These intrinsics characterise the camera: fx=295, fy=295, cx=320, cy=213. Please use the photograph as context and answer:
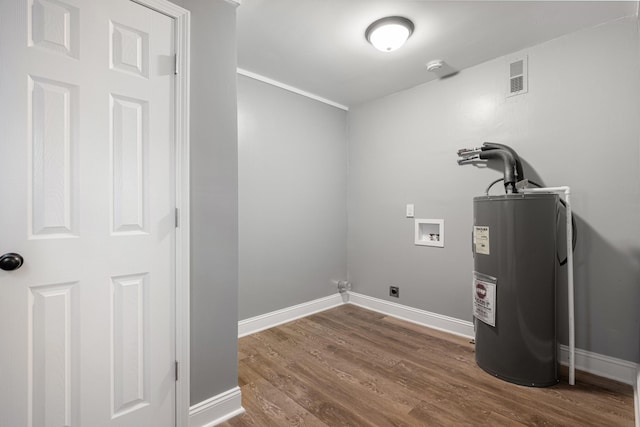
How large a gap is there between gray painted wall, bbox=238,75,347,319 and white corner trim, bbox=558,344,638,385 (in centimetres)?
224

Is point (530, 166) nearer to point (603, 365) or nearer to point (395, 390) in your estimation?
point (603, 365)

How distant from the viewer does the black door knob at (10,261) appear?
112 centimetres

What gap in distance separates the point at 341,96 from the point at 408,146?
1.00 m

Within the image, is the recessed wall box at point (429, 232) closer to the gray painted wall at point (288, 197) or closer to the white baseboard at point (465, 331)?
the white baseboard at point (465, 331)

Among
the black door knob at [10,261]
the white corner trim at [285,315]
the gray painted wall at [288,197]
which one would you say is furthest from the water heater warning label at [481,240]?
the black door knob at [10,261]

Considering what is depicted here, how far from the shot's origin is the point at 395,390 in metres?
1.95

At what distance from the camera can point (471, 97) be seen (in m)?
2.78

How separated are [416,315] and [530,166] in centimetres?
178

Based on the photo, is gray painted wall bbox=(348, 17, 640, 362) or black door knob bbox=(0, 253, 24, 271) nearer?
black door knob bbox=(0, 253, 24, 271)

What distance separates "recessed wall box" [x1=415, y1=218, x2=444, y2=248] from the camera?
117 inches

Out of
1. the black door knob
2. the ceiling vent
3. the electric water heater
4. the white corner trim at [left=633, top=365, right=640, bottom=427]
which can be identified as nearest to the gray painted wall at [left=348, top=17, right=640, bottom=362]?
the ceiling vent

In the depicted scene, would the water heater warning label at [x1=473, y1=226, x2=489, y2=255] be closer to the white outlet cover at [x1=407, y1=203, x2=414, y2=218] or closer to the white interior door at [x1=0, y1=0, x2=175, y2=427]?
the white outlet cover at [x1=407, y1=203, x2=414, y2=218]

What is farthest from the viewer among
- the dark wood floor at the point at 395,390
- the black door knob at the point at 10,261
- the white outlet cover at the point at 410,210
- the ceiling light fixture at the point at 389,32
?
the white outlet cover at the point at 410,210

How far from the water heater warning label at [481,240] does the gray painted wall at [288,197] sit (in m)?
1.76
